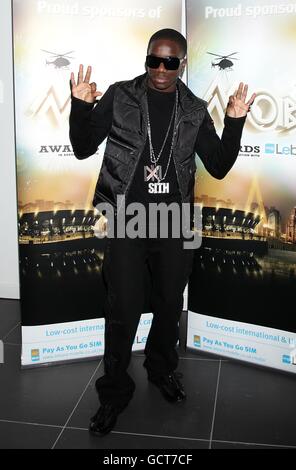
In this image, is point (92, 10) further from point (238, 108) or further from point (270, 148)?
point (270, 148)

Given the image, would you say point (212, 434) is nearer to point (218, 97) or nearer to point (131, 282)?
point (131, 282)

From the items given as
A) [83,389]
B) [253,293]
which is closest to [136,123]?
[253,293]

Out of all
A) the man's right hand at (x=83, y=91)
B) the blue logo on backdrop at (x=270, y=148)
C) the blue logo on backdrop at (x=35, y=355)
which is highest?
the man's right hand at (x=83, y=91)

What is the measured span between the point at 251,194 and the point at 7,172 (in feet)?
5.90

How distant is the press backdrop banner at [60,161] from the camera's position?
8.15 feet

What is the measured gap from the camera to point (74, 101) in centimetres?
206

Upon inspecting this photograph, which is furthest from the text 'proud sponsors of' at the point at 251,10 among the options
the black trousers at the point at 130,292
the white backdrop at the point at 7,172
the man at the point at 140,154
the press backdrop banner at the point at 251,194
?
the white backdrop at the point at 7,172

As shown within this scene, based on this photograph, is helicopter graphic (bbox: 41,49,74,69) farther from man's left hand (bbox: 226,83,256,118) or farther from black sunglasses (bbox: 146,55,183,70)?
man's left hand (bbox: 226,83,256,118)

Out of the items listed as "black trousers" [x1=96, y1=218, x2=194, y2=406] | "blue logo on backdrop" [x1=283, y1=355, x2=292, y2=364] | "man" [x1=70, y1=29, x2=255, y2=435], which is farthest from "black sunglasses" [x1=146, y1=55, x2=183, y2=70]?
"blue logo on backdrop" [x1=283, y1=355, x2=292, y2=364]

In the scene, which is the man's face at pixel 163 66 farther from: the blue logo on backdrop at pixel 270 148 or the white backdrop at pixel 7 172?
the white backdrop at pixel 7 172

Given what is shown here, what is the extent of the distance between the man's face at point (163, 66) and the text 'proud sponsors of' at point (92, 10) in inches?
21.8

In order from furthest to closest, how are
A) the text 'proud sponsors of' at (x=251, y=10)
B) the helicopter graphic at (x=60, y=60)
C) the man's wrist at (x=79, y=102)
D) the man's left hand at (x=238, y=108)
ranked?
1. the helicopter graphic at (x=60, y=60)
2. the text 'proud sponsors of' at (x=251, y=10)
3. the man's left hand at (x=238, y=108)
4. the man's wrist at (x=79, y=102)

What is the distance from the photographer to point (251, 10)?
2.45m

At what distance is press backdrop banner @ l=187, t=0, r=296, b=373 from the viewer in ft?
8.09
